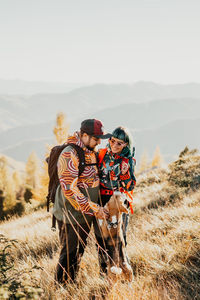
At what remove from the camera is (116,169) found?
3234 mm

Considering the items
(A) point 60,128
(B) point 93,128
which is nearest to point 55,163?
(B) point 93,128

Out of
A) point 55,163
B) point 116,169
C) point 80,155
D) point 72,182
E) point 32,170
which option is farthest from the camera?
point 32,170

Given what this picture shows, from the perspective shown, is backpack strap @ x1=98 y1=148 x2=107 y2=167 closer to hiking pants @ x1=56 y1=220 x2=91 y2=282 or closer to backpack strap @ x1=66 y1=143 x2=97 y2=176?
backpack strap @ x1=66 y1=143 x2=97 y2=176

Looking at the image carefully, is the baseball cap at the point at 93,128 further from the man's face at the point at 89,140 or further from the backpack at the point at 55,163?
the backpack at the point at 55,163

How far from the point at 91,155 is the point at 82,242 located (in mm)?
1056

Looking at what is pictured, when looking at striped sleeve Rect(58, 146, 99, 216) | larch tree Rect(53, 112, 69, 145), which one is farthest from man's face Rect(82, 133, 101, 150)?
larch tree Rect(53, 112, 69, 145)

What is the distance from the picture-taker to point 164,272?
302 cm

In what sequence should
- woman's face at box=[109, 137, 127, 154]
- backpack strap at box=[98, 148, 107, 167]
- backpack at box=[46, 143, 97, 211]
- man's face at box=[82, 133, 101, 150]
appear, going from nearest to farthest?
backpack at box=[46, 143, 97, 211], man's face at box=[82, 133, 101, 150], woman's face at box=[109, 137, 127, 154], backpack strap at box=[98, 148, 107, 167]

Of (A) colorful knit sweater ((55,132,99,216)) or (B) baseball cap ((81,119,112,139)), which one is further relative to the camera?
(B) baseball cap ((81,119,112,139))

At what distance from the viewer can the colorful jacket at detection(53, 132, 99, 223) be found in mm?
2801

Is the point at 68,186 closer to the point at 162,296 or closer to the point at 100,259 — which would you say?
the point at 100,259

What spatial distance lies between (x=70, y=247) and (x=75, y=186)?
82cm

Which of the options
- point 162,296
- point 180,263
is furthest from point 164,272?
point 162,296

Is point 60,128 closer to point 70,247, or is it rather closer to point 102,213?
point 70,247
